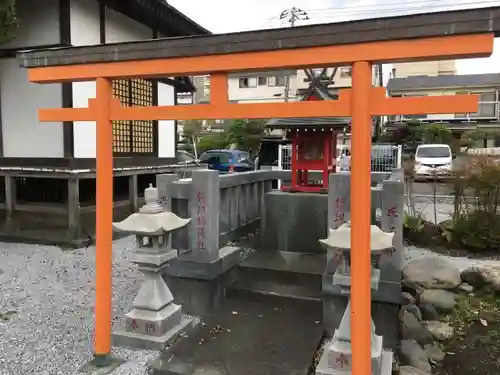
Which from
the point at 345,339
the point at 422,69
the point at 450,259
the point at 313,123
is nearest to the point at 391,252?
the point at 345,339

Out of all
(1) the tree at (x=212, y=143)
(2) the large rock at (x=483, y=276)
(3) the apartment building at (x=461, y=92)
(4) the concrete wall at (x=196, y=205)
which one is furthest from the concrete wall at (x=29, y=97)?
(3) the apartment building at (x=461, y=92)

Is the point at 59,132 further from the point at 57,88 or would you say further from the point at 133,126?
the point at 133,126

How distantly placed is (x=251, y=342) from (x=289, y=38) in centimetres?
292

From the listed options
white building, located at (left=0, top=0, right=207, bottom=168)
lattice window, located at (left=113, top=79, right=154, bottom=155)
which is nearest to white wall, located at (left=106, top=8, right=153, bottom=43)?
white building, located at (left=0, top=0, right=207, bottom=168)

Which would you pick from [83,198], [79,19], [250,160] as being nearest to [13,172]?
[83,198]

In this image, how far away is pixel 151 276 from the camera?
14.2 feet

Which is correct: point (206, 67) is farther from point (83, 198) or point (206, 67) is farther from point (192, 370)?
point (83, 198)

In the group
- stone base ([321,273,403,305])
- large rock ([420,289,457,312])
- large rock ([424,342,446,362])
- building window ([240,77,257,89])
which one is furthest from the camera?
building window ([240,77,257,89])

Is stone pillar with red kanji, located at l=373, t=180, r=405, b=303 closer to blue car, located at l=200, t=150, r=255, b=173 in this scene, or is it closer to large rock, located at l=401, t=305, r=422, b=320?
large rock, located at l=401, t=305, r=422, b=320

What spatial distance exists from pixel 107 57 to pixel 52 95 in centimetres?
544

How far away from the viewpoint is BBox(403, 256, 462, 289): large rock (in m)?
6.20

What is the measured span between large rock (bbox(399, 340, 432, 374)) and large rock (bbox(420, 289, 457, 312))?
140 centimetres

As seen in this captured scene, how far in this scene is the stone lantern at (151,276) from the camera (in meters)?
4.14

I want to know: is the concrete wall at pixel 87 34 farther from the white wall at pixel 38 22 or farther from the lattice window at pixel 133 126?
the lattice window at pixel 133 126
